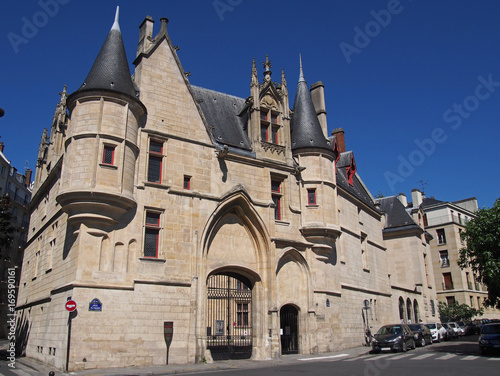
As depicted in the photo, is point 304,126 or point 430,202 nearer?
point 304,126

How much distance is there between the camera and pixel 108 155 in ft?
52.4

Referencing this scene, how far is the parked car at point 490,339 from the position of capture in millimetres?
17234

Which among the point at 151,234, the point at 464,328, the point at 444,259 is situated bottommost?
the point at 464,328

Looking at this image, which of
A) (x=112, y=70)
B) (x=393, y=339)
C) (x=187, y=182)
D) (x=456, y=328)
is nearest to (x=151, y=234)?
(x=187, y=182)

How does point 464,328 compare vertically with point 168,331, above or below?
below

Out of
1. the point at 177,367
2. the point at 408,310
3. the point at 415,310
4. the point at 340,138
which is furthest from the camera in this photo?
the point at 415,310

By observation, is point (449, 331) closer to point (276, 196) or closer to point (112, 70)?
point (276, 196)

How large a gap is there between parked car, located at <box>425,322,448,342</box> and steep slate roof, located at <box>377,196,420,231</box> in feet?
29.3

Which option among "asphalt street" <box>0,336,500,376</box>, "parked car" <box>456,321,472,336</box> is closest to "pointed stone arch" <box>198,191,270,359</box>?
"asphalt street" <box>0,336,500,376</box>

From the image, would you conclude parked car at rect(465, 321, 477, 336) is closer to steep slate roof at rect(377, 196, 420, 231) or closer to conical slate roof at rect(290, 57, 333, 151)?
steep slate roof at rect(377, 196, 420, 231)

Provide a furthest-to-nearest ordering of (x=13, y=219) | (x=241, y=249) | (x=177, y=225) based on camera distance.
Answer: (x=13, y=219) < (x=241, y=249) < (x=177, y=225)

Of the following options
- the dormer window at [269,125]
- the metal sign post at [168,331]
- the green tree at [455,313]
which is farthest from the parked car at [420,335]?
the green tree at [455,313]

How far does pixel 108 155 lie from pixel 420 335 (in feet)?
62.6

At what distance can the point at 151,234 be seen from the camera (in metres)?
16.7
